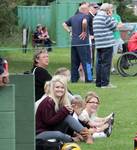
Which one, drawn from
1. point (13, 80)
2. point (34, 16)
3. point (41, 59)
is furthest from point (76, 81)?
point (34, 16)

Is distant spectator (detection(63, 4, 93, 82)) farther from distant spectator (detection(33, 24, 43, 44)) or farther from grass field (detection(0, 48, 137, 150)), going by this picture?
distant spectator (detection(33, 24, 43, 44))

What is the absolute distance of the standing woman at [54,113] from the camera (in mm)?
8188

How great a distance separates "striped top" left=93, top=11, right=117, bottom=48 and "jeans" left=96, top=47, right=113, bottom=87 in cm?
15

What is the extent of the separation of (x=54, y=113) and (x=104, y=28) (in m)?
6.35

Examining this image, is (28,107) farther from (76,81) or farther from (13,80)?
(76,81)

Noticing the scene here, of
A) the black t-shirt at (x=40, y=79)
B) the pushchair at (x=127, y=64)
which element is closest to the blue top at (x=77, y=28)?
the pushchair at (x=127, y=64)

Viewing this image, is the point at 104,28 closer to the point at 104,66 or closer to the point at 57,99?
the point at 104,66

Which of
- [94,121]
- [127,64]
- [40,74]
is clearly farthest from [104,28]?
[94,121]

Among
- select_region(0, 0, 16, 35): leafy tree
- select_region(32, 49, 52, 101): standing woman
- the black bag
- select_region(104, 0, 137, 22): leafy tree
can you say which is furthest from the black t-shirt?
select_region(104, 0, 137, 22): leafy tree

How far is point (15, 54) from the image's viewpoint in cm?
2848

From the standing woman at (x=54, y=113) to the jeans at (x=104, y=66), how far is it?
5.90 m

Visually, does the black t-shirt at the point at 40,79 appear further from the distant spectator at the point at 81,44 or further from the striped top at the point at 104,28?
the distant spectator at the point at 81,44

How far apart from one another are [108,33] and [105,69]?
2.52 ft

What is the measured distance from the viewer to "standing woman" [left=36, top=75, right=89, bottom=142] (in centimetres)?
819
